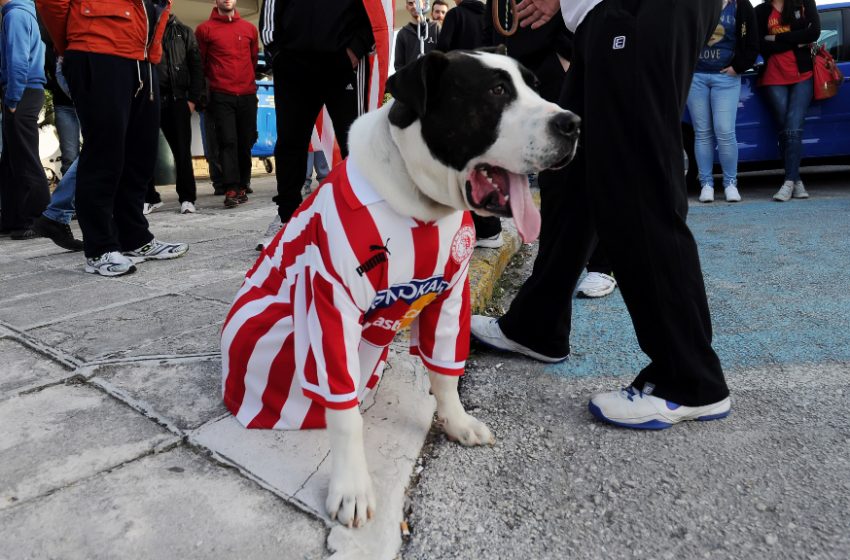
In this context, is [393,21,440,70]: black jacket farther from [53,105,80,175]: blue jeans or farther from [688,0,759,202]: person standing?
[53,105,80,175]: blue jeans

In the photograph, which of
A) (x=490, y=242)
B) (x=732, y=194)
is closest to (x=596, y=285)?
(x=490, y=242)

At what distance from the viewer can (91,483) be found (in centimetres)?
144

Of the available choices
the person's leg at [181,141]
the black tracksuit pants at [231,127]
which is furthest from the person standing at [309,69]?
the black tracksuit pants at [231,127]

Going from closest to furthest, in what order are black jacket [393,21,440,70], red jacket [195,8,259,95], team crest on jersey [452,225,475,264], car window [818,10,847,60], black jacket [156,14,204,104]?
team crest on jersey [452,225,475,264] → car window [818,10,847,60] → black jacket [156,14,204,104] → black jacket [393,21,440,70] → red jacket [195,8,259,95]

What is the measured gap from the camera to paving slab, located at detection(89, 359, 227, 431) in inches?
70.6

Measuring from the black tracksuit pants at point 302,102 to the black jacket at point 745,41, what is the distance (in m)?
3.70

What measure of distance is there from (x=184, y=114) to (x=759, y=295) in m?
5.75

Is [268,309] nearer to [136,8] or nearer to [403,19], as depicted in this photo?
[136,8]

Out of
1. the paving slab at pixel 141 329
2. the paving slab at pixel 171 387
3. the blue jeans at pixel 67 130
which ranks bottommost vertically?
the paving slab at pixel 171 387

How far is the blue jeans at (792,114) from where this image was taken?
217 inches

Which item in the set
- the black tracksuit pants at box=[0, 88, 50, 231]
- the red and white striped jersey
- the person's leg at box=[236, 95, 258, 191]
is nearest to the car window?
the person's leg at box=[236, 95, 258, 191]

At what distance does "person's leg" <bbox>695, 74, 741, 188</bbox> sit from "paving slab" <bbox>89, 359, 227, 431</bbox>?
513 centimetres

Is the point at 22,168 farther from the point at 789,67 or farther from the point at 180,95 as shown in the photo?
Answer: the point at 789,67

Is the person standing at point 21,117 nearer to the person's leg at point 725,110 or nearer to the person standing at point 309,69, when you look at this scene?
the person standing at point 309,69
